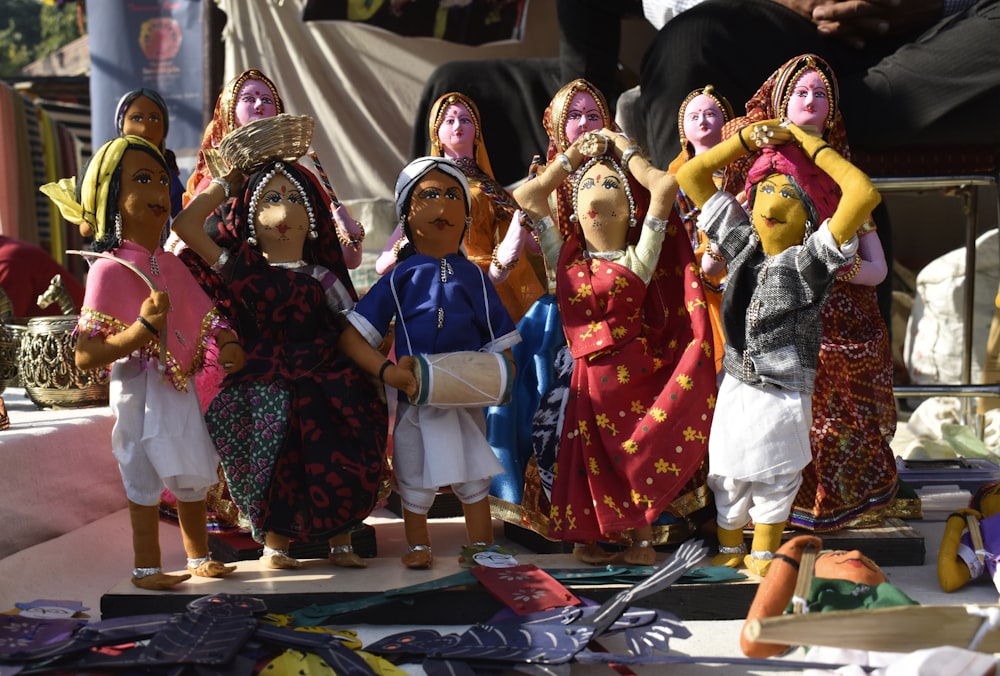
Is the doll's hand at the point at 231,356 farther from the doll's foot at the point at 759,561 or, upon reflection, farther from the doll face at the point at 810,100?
the doll face at the point at 810,100

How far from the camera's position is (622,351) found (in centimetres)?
341

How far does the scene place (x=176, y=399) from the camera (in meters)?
3.17

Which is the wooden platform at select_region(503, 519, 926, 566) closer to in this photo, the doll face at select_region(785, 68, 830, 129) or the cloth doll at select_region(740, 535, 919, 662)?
the cloth doll at select_region(740, 535, 919, 662)

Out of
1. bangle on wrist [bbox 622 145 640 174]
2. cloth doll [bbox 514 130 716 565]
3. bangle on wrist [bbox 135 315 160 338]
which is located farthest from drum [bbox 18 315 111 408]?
bangle on wrist [bbox 622 145 640 174]

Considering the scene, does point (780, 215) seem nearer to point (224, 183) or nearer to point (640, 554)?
point (640, 554)

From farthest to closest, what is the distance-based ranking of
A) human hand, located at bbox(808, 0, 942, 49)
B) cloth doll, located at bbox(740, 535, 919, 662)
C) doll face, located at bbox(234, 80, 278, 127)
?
human hand, located at bbox(808, 0, 942, 49)
doll face, located at bbox(234, 80, 278, 127)
cloth doll, located at bbox(740, 535, 919, 662)

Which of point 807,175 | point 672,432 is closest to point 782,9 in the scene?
point 807,175

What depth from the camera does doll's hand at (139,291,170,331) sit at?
2.99 m

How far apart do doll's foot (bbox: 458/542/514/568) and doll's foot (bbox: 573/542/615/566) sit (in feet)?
0.68

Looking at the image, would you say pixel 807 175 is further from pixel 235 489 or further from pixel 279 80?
pixel 279 80

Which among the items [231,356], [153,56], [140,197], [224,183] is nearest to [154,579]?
[231,356]

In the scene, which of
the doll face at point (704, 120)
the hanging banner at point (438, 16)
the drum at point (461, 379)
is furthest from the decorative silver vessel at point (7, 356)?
the hanging banner at point (438, 16)

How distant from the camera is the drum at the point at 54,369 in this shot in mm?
4742

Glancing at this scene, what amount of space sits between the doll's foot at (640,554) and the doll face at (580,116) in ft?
4.78
